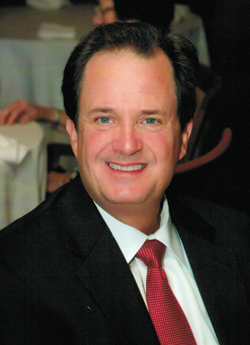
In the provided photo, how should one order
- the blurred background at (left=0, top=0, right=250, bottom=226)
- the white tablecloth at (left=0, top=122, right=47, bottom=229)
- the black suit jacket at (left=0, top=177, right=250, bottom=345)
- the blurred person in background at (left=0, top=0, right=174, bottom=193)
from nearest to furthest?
the black suit jacket at (left=0, top=177, right=250, bottom=345) → the white tablecloth at (left=0, top=122, right=47, bottom=229) → the blurred person in background at (left=0, top=0, right=174, bottom=193) → the blurred background at (left=0, top=0, right=250, bottom=226)

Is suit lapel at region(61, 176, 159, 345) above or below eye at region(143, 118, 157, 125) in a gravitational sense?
below

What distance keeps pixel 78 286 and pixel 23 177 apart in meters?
0.87

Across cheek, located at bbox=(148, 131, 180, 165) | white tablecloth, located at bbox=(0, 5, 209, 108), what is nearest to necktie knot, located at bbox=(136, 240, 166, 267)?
cheek, located at bbox=(148, 131, 180, 165)

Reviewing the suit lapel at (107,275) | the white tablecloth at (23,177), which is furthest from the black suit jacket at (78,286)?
the white tablecloth at (23,177)

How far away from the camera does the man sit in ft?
3.12

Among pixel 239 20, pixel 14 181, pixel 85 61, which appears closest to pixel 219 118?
pixel 239 20

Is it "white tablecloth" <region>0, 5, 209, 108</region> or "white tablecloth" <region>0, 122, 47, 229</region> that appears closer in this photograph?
"white tablecloth" <region>0, 122, 47, 229</region>

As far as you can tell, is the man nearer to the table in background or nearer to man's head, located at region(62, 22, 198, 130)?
man's head, located at region(62, 22, 198, 130)

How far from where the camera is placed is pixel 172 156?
3.61 feet

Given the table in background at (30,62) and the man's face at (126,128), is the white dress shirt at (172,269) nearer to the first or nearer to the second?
the man's face at (126,128)

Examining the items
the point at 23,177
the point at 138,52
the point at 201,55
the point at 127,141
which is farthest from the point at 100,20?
the point at 127,141

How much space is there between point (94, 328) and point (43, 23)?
97.7 inches

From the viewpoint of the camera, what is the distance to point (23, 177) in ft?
5.71

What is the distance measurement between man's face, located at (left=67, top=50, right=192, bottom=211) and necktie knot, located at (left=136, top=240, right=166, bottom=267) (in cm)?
14
